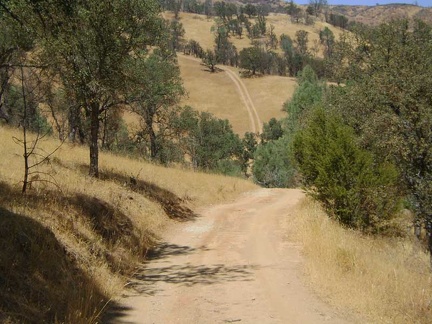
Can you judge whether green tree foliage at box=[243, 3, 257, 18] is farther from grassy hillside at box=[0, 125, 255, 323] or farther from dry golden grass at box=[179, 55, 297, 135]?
grassy hillside at box=[0, 125, 255, 323]

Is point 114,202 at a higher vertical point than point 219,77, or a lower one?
lower

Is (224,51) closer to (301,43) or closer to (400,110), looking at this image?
(301,43)

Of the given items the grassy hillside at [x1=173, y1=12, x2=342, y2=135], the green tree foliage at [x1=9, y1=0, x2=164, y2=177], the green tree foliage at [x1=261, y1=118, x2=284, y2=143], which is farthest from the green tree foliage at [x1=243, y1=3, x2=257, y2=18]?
the green tree foliage at [x1=9, y1=0, x2=164, y2=177]

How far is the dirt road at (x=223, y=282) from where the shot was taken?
679cm

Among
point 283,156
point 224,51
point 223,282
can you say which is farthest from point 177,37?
point 223,282

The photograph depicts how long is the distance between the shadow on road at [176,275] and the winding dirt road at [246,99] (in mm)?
76653

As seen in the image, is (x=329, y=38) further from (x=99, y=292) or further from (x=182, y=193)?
(x=99, y=292)

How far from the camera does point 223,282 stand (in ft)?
27.5

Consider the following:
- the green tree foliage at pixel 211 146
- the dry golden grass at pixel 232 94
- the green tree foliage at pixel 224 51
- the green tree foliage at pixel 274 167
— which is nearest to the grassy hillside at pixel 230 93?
the dry golden grass at pixel 232 94

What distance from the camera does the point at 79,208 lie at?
10234mm

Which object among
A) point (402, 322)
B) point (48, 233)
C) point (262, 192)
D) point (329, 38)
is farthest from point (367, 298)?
point (329, 38)

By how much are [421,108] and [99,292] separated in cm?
1165

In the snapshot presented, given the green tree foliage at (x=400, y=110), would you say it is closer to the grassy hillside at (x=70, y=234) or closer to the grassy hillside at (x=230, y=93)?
the grassy hillside at (x=70, y=234)

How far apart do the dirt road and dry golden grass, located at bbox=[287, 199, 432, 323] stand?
0.40 meters
